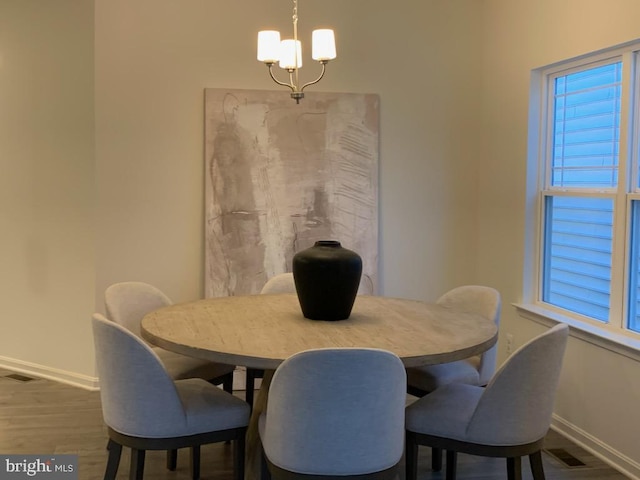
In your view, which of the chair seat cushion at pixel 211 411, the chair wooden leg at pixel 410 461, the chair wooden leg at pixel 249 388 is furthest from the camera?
the chair wooden leg at pixel 249 388

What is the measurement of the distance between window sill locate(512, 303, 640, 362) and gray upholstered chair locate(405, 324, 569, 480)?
3.19ft

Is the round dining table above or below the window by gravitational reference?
below

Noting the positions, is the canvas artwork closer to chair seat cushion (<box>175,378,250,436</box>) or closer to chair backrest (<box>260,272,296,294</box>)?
chair backrest (<box>260,272,296,294</box>)

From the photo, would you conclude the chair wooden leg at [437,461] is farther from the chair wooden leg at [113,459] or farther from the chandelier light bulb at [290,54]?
the chandelier light bulb at [290,54]

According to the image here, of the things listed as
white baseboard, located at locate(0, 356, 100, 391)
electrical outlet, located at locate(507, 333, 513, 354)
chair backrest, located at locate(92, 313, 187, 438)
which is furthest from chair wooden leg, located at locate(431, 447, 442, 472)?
white baseboard, located at locate(0, 356, 100, 391)

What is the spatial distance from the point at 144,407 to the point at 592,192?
8.43 ft

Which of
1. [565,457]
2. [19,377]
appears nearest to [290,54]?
[565,457]

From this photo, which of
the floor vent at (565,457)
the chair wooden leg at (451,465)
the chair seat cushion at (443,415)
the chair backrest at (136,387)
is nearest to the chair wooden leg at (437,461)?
the chair wooden leg at (451,465)

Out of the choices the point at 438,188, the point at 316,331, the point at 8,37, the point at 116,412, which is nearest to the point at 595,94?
the point at 438,188

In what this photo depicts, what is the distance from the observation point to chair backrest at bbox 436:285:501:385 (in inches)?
130

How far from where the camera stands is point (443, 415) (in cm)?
259

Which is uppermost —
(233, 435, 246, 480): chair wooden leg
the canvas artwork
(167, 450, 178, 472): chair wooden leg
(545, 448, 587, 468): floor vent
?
the canvas artwork

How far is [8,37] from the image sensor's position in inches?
184

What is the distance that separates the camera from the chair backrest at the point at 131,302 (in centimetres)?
335
